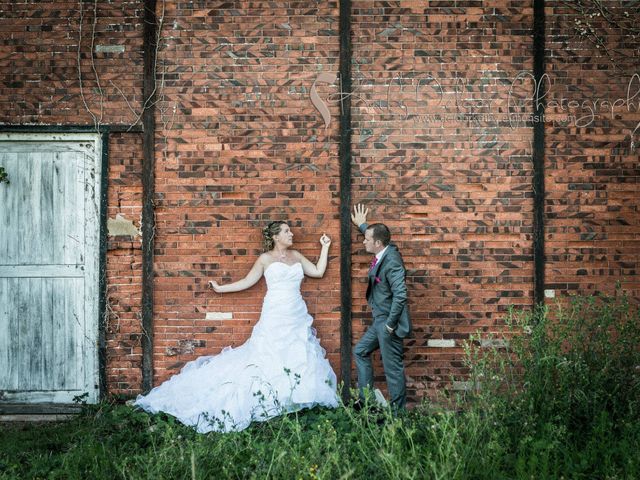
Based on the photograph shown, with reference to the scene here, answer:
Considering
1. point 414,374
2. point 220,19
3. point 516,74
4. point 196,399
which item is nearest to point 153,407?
point 196,399

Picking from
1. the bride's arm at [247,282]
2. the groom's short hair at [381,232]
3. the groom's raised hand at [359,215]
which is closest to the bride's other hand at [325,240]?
the groom's raised hand at [359,215]

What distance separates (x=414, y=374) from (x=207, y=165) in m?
3.15

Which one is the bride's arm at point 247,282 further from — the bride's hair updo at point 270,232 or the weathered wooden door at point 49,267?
the weathered wooden door at point 49,267

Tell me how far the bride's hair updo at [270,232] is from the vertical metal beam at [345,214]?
67 cm

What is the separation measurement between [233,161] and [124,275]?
1696 mm

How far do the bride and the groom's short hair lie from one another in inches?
23.8

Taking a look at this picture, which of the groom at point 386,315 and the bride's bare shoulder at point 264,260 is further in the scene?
the bride's bare shoulder at point 264,260

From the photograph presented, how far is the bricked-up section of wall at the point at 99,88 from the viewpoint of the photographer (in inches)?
246

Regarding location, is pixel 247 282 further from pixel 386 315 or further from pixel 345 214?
pixel 386 315

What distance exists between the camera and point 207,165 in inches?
245

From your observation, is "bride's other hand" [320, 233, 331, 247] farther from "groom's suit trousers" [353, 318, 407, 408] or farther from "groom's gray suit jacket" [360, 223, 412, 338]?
"groom's suit trousers" [353, 318, 407, 408]

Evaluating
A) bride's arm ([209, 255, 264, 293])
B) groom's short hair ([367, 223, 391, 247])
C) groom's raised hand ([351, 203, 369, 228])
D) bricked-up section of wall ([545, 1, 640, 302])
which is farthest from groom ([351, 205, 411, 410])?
bricked-up section of wall ([545, 1, 640, 302])

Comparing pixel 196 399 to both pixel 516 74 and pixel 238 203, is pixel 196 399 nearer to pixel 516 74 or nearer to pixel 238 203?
pixel 238 203

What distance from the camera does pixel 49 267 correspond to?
6.32 metres
